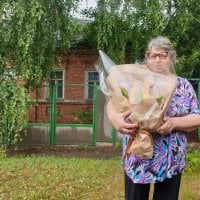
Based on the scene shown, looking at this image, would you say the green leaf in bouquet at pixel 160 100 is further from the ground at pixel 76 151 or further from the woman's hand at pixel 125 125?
the ground at pixel 76 151

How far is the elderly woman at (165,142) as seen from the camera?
2547mm

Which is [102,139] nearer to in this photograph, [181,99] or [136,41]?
[136,41]

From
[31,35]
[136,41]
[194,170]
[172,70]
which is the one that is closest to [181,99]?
[172,70]

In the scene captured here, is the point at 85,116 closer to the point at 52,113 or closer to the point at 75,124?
the point at 75,124

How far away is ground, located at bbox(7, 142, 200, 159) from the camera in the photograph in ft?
34.5

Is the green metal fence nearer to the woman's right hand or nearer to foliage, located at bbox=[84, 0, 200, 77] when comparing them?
foliage, located at bbox=[84, 0, 200, 77]

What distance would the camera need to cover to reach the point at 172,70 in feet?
8.84

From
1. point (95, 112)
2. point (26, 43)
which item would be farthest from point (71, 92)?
point (26, 43)

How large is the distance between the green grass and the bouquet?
118 inches

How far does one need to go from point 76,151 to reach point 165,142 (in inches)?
346

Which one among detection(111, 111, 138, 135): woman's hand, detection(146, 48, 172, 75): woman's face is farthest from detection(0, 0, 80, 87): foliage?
detection(111, 111, 138, 135): woman's hand

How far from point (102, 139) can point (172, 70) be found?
9.25 m

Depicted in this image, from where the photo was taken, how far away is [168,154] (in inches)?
101

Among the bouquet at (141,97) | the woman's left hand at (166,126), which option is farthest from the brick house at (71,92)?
the woman's left hand at (166,126)
